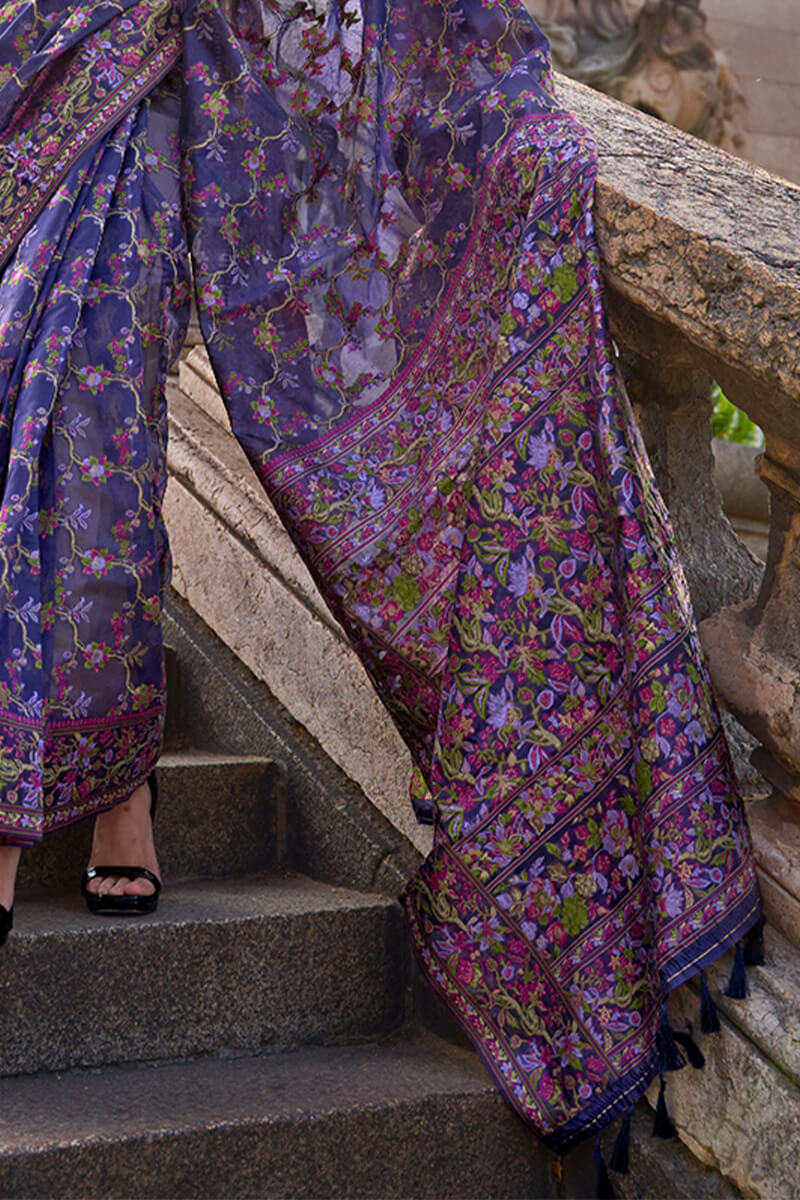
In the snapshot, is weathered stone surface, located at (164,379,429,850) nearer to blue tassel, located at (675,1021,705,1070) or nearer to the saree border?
blue tassel, located at (675,1021,705,1070)

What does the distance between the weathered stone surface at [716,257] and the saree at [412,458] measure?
5 centimetres

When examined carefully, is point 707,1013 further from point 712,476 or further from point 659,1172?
point 712,476

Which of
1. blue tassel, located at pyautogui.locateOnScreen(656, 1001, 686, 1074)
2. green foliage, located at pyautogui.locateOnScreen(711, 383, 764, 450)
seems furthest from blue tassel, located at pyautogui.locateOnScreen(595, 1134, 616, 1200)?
green foliage, located at pyautogui.locateOnScreen(711, 383, 764, 450)

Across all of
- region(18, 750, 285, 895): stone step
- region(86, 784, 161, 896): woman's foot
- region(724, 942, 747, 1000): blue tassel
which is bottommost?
region(18, 750, 285, 895): stone step

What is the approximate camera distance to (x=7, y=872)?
1498 mm

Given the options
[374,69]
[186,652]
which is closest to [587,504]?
[374,69]

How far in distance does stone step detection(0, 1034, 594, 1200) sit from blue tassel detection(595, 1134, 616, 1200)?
6 cm

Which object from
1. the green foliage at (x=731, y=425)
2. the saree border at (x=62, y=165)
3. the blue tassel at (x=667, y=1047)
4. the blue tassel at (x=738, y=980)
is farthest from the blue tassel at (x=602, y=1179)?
the green foliage at (x=731, y=425)

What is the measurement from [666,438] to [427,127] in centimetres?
50

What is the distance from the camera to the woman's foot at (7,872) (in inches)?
58.7

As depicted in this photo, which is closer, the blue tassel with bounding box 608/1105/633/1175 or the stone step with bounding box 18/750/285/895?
the blue tassel with bounding box 608/1105/633/1175

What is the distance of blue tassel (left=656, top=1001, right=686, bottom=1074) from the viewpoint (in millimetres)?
1348

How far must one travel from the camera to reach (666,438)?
1620 millimetres

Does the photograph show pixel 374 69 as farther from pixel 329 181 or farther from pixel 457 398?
pixel 457 398
